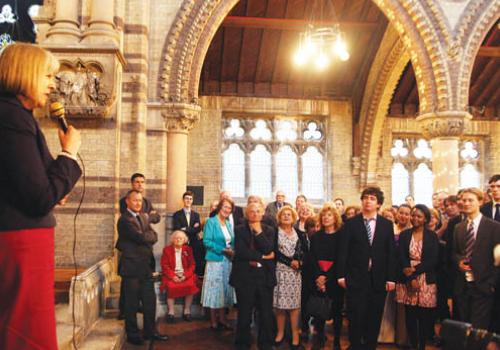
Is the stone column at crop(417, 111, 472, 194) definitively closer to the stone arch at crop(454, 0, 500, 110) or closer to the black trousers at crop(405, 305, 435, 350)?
the stone arch at crop(454, 0, 500, 110)

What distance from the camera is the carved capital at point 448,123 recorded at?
9461 mm

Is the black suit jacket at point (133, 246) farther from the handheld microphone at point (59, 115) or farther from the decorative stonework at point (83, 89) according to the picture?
the handheld microphone at point (59, 115)

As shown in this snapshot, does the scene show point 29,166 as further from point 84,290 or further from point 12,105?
point 84,290

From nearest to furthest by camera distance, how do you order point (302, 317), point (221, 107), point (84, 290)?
point (84, 290)
point (302, 317)
point (221, 107)

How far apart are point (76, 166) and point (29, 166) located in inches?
7.6

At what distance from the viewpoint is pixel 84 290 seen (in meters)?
5.01

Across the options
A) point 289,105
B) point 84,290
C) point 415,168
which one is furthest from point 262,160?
point 84,290

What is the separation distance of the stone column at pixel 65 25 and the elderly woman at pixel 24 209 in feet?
20.0

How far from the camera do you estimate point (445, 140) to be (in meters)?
9.67

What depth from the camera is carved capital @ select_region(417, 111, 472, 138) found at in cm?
946

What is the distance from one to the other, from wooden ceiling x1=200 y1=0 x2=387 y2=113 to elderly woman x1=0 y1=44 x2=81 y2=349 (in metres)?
11.1

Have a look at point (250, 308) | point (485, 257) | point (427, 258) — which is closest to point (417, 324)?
point (427, 258)

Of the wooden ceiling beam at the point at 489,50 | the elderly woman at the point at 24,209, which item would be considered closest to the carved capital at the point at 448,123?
the wooden ceiling beam at the point at 489,50

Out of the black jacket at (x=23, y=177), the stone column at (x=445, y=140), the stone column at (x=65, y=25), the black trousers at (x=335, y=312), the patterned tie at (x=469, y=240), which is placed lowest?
the black trousers at (x=335, y=312)
